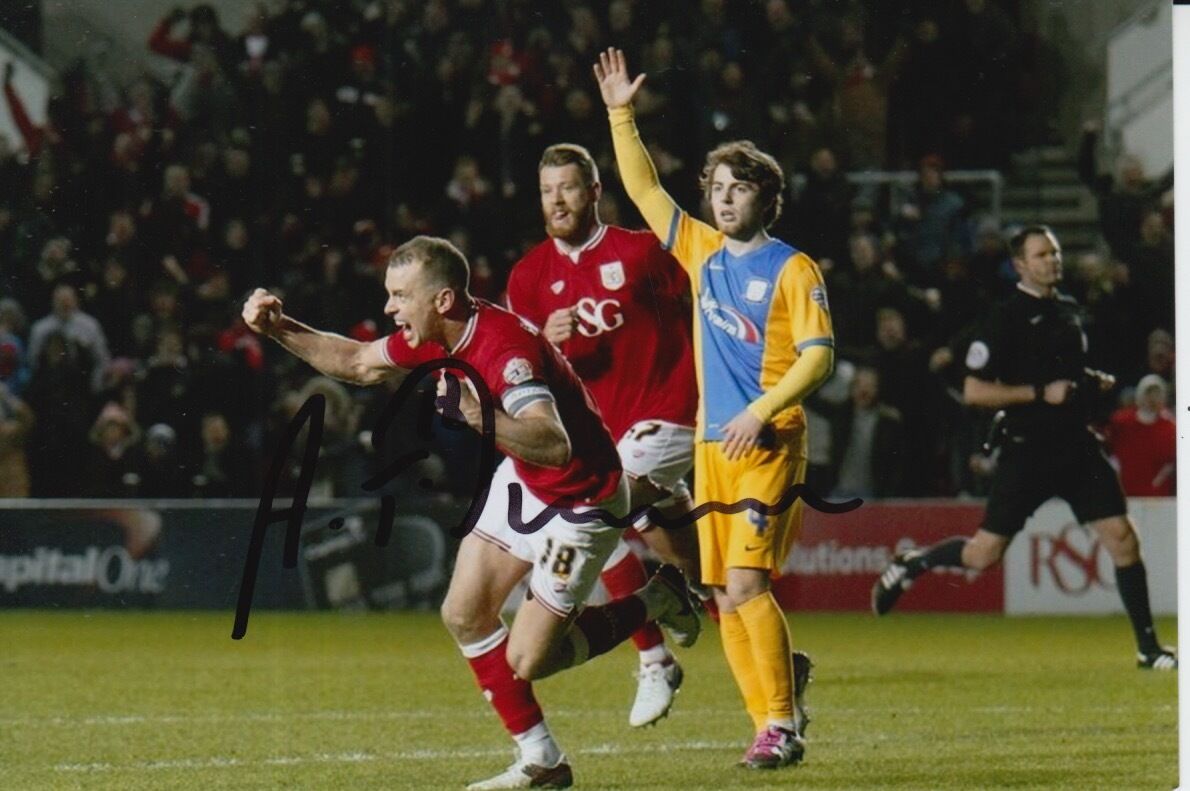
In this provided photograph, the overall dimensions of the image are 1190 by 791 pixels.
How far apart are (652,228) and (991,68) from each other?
10.3 feet

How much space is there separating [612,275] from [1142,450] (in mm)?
3845

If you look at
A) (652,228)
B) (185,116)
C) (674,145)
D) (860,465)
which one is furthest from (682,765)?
(185,116)

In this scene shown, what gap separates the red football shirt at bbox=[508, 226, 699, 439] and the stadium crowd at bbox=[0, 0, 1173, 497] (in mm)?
720

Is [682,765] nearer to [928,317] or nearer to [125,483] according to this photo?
[928,317]

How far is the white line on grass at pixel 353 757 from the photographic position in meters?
5.26

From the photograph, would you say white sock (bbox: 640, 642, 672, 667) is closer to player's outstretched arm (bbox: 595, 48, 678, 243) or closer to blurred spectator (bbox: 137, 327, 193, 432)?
player's outstretched arm (bbox: 595, 48, 678, 243)

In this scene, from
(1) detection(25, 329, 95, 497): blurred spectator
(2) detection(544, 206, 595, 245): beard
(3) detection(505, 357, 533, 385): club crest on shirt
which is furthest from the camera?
(1) detection(25, 329, 95, 497): blurred spectator

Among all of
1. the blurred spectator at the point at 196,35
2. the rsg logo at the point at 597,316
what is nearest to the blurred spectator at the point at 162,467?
the blurred spectator at the point at 196,35

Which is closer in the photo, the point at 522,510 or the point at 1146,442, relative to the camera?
the point at 522,510

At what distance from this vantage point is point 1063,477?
7.62 m

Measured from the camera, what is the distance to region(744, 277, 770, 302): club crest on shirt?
5.24 metres

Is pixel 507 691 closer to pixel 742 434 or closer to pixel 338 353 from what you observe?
pixel 742 434

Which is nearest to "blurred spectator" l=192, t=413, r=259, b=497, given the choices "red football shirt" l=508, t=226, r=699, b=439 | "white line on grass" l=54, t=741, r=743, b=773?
"red football shirt" l=508, t=226, r=699, b=439

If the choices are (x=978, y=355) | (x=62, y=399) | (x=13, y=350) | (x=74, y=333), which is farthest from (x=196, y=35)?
(x=978, y=355)
